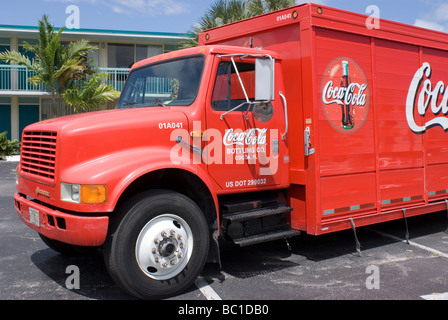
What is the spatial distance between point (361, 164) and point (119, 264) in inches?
128

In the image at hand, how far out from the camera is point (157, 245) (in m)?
4.05

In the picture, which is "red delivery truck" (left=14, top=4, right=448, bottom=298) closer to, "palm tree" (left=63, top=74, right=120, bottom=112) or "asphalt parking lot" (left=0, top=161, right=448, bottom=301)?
"asphalt parking lot" (left=0, top=161, right=448, bottom=301)

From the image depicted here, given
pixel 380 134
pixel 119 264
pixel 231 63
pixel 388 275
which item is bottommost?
pixel 388 275

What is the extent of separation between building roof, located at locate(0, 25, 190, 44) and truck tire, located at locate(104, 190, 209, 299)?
60.2ft

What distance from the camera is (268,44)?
5.41 m

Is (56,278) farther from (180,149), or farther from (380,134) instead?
(380,134)

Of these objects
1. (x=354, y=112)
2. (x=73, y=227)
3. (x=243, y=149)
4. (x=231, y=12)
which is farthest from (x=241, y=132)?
(x=231, y=12)

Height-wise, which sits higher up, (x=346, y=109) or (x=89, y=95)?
(x=89, y=95)

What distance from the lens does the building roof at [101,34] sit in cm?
2133

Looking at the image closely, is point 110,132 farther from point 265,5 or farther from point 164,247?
point 265,5

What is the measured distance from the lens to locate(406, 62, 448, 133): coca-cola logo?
6.21 m

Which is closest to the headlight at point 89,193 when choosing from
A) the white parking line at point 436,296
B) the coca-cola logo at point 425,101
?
the white parking line at point 436,296

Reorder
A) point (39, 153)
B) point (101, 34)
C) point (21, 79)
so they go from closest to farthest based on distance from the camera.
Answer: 1. point (39, 153)
2. point (21, 79)
3. point (101, 34)

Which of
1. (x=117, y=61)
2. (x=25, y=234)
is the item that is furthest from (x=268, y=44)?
(x=117, y=61)
